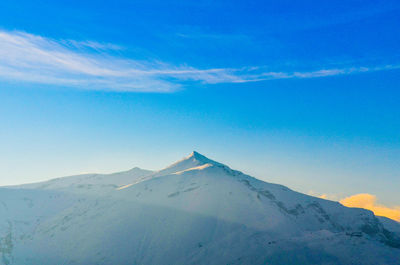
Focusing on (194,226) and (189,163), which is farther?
(189,163)

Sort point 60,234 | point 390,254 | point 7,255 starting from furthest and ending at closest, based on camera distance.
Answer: point 60,234 < point 7,255 < point 390,254

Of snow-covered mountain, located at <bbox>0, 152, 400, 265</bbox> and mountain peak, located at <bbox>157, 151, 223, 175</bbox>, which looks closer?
snow-covered mountain, located at <bbox>0, 152, 400, 265</bbox>

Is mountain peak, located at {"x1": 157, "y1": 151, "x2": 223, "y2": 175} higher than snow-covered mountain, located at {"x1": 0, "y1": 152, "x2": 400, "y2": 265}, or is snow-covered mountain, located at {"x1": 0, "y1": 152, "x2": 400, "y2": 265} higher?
mountain peak, located at {"x1": 157, "y1": 151, "x2": 223, "y2": 175}

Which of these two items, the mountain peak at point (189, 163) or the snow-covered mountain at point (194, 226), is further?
the mountain peak at point (189, 163)

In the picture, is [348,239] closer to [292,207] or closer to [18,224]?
[292,207]

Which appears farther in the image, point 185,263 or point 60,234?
point 60,234

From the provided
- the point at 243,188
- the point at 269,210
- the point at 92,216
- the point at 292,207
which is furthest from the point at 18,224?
the point at 292,207

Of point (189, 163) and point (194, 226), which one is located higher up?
point (189, 163)

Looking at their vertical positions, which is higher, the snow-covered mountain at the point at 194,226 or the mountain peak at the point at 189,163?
the mountain peak at the point at 189,163
